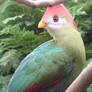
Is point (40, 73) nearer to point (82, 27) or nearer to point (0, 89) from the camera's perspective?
point (0, 89)

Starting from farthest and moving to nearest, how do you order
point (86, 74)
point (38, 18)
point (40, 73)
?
point (38, 18) → point (40, 73) → point (86, 74)

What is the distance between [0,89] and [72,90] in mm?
1168

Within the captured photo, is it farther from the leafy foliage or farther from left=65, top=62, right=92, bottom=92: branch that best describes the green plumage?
the leafy foliage

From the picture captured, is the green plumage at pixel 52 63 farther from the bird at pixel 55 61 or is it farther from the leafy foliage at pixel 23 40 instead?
the leafy foliage at pixel 23 40

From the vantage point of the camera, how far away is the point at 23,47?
5.71ft

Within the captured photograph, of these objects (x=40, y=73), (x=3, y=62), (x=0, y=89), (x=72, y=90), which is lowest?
(x=0, y=89)

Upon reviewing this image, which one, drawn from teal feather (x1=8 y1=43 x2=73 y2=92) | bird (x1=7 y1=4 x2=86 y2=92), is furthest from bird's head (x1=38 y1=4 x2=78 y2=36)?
teal feather (x1=8 y1=43 x2=73 y2=92)

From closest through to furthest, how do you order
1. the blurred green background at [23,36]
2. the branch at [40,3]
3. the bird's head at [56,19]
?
the branch at [40,3], the bird's head at [56,19], the blurred green background at [23,36]

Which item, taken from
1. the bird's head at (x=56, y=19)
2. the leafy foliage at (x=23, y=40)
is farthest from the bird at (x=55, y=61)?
the leafy foliage at (x=23, y=40)

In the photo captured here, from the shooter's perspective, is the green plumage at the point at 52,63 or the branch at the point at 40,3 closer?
the branch at the point at 40,3

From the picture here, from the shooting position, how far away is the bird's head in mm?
1067

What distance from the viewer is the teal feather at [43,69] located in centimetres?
108

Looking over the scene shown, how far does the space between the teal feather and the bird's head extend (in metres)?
0.11

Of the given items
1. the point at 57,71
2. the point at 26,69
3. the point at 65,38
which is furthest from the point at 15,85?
the point at 65,38
